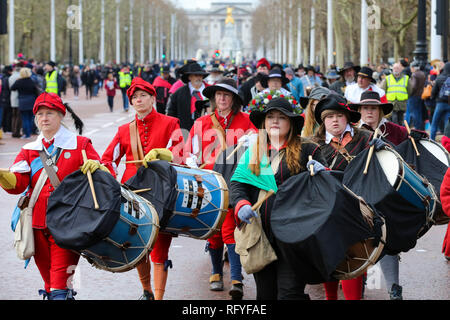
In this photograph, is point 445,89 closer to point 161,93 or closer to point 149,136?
point 161,93

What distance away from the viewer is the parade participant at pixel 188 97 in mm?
11758

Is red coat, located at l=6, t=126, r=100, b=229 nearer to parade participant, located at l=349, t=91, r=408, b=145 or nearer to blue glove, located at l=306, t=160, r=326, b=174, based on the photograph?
blue glove, located at l=306, t=160, r=326, b=174

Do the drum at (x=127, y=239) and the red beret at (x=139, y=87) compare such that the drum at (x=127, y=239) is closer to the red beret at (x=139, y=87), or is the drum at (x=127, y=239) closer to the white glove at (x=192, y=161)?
the red beret at (x=139, y=87)

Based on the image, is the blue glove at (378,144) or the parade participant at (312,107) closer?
the blue glove at (378,144)

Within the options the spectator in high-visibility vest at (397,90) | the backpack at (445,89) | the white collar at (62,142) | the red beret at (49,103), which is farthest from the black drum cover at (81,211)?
the spectator in high-visibility vest at (397,90)

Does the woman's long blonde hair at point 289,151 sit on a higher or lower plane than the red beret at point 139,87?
lower

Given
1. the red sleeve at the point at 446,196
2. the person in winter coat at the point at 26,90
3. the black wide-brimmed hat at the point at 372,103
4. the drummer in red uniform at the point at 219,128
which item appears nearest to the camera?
the red sleeve at the point at 446,196

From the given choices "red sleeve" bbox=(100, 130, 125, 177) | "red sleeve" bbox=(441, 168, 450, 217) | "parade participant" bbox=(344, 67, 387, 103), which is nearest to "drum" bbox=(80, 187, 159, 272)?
"red sleeve" bbox=(100, 130, 125, 177)

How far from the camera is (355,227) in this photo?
16.3ft

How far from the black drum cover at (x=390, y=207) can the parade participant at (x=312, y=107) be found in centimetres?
184

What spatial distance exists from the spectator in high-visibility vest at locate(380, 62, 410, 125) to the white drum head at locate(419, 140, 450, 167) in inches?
504
